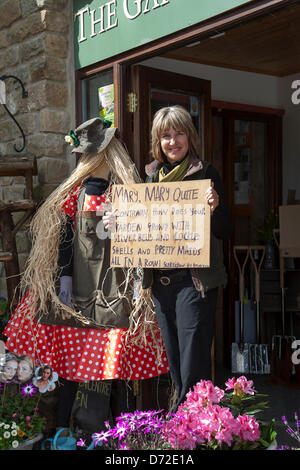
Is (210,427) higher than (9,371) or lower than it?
higher

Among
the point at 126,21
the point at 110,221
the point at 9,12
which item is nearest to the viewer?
the point at 110,221

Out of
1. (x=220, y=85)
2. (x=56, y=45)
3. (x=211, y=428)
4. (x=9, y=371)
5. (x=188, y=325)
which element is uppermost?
(x=220, y=85)

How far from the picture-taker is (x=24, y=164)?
3727mm

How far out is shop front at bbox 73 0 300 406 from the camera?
10.7 ft

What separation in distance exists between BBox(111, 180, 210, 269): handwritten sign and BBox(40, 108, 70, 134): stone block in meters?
1.14

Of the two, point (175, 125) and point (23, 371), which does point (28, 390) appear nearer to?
point (23, 371)

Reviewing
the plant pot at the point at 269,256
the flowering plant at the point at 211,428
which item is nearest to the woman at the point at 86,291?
the flowering plant at the point at 211,428

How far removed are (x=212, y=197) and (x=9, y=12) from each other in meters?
2.56

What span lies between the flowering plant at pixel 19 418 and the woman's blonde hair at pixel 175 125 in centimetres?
159

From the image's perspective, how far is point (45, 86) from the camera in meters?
3.93

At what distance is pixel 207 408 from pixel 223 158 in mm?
3757

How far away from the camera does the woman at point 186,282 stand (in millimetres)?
2754

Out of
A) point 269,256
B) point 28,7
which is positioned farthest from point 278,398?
point 28,7

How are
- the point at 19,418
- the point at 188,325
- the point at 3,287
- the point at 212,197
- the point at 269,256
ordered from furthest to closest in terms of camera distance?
the point at 269,256
the point at 3,287
the point at 19,418
the point at 188,325
the point at 212,197
